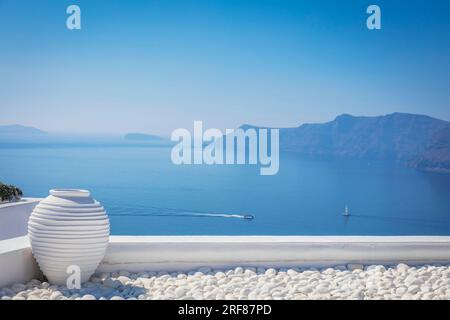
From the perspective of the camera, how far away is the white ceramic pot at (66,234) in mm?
3238

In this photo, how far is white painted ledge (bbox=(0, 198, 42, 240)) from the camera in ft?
21.2

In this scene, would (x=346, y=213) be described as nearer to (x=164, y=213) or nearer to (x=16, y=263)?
(x=164, y=213)

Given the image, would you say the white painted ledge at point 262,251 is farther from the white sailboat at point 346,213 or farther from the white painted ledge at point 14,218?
the white sailboat at point 346,213

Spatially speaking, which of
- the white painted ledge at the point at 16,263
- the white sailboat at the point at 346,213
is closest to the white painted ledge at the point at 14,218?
the white painted ledge at the point at 16,263

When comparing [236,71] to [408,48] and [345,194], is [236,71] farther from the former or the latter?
[345,194]

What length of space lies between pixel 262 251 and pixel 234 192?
26897 millimetres

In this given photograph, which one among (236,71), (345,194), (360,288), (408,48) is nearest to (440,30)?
(408,48)

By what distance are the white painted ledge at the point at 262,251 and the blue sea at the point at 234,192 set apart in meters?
23.9

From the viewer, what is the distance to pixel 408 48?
87.4 feet

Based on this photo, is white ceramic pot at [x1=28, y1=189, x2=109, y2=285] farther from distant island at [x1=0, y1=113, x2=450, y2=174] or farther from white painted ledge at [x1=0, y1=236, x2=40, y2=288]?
distant island at [x1=0, y1=113, x2=450, y2=174]

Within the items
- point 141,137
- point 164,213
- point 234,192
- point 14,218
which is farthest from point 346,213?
point 14,218

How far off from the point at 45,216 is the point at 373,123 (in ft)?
89.4

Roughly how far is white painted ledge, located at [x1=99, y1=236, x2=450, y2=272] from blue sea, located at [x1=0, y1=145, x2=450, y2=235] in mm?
23939

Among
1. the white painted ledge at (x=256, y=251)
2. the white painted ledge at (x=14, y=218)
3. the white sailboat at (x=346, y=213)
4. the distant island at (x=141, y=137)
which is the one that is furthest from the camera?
the white sailboat at (x=346, y=213)
